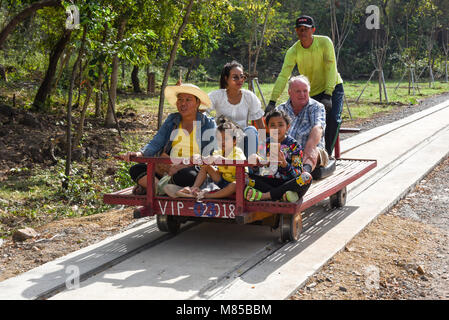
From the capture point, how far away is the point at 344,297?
15.4 feet

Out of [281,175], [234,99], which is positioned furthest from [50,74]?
[281,175]

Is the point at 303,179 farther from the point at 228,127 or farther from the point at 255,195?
the point at 228,127

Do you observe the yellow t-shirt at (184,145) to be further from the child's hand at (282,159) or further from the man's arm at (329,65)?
the man's arm at (329,65)

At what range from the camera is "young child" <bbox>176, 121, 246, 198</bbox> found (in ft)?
18.7

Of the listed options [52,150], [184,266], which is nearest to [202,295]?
[184,266]

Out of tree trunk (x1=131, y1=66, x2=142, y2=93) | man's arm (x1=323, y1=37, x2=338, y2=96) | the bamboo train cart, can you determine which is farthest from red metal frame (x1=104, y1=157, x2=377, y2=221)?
tree trunk (x1=131, y1=66, x2=142, y2=93)

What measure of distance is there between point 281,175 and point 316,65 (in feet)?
8.34

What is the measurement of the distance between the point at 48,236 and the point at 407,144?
7827mm

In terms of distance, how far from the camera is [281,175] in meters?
5.91

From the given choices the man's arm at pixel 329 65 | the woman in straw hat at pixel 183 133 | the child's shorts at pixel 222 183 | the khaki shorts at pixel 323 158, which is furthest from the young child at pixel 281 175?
the man's arm at pixel 329 65

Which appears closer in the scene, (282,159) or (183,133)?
(282,159)

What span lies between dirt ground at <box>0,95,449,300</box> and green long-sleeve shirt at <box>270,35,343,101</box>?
69.0 inches

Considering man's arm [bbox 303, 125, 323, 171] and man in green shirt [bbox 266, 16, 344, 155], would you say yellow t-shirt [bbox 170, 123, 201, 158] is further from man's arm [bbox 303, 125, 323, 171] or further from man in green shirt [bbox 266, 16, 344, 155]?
man in green shirt [bbox 266, 16, 344, 155]

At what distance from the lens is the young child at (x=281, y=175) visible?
18.4 feet
